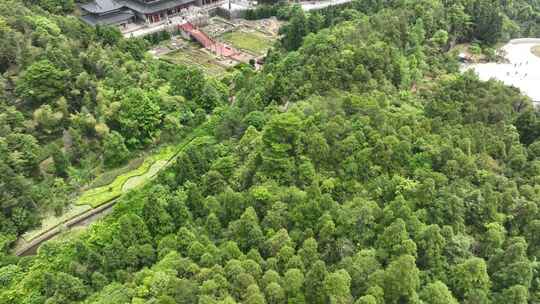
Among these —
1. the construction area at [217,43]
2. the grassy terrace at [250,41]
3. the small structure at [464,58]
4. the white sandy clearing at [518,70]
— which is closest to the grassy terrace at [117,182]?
the construction area at [217,43]

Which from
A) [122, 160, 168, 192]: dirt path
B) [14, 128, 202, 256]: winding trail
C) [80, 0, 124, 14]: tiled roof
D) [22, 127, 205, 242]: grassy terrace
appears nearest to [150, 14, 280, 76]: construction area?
[80, 0, 124, 14]: tiled roof

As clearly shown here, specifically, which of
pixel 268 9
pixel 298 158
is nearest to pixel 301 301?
pixel 298 158

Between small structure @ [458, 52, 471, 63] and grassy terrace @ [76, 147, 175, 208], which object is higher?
small structure @ [458, 52, 471, 63]

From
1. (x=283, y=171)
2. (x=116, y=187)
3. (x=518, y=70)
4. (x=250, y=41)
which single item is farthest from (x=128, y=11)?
(x=518, y=70)

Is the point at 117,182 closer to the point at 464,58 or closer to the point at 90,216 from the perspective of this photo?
the point at 90,216

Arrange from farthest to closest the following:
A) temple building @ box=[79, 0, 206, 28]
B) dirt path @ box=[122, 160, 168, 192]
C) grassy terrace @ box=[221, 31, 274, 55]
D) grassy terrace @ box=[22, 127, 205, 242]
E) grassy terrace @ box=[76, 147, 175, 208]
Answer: grassy terrace @ box=[221, 31, 274, 55] → temple building @ box=[79, 0, 206, 28] → dirt path @ box=[122, 160, 168, 192] → grassy terrace @ box=[76, 147, 175, 208] → grassy terrace @ box=[22, 127, 205, 242]

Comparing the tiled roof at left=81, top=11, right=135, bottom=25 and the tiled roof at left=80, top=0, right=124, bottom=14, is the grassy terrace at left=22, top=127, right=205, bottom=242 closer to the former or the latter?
the tiled roof at left=81, top=11, right=135, bottom=25

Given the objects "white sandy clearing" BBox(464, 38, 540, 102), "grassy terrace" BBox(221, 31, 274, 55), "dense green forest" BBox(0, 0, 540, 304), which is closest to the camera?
"dense green forest" BBox(0, 0, 540, 304)
